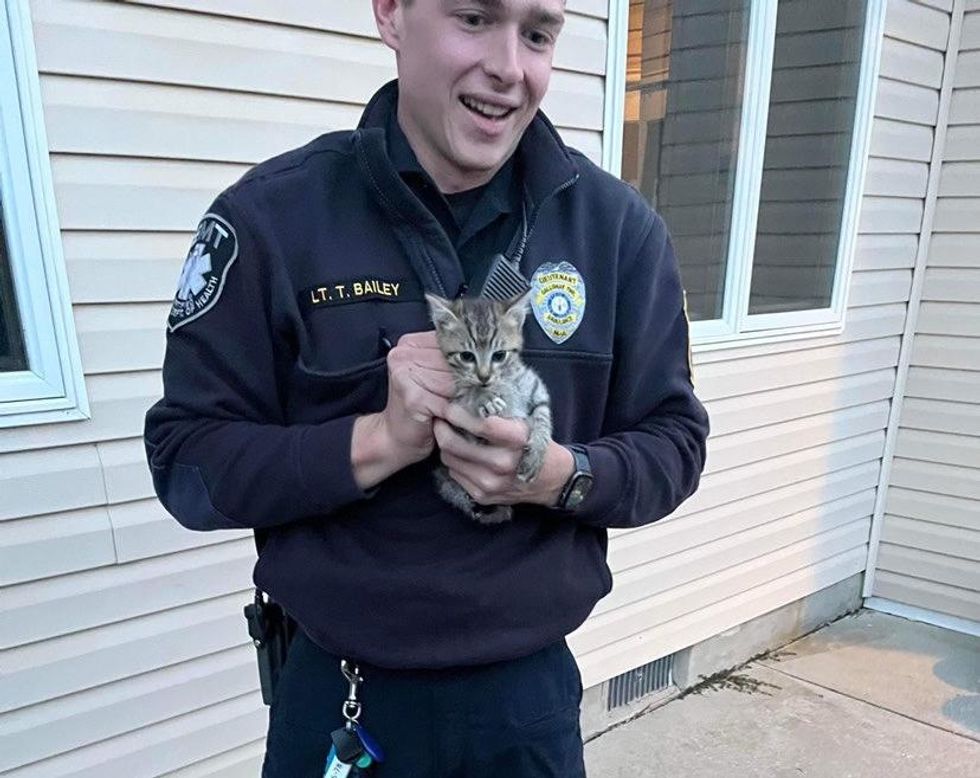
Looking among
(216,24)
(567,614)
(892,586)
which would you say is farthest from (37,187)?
(892,586)

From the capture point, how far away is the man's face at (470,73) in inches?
47.1

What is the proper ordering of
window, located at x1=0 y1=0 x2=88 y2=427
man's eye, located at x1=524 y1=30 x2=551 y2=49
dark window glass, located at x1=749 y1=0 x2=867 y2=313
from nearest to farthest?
1. man's eye, located at x1=524 y1=30 x2=551 y2=49
2. window, located at x1=0 y1=0 x2=88 y2=427
3. dark window glass, located at x1=749 y1=0 x2=867 y2=313

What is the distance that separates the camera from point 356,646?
4.28 feet

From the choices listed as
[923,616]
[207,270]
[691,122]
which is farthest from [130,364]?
[923,616]

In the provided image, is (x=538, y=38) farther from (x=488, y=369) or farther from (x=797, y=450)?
(x=797, y=450)

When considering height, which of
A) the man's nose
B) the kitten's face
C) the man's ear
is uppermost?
the man's ear

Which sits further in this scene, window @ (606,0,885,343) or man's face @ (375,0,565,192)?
window @ (606,0,885,343)

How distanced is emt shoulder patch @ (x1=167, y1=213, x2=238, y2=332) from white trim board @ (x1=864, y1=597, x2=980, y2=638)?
481 cm

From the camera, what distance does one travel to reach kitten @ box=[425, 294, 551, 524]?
116 cm

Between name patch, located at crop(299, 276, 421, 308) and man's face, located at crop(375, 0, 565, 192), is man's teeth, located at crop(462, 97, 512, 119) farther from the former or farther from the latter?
name patch, located at crop(299, 276, 421, 308)

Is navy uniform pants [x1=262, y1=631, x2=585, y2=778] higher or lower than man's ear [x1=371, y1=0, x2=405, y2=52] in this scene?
lower

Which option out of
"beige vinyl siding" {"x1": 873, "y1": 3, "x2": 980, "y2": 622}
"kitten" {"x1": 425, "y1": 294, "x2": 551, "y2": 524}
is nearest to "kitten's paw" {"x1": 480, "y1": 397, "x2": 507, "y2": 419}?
"kitten" {"x1": 425, "y1": 294, "x2": 551, "y2": 524}

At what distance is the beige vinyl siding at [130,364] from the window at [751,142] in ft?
4.56

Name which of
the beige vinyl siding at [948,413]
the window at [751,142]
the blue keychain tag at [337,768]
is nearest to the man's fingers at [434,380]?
the blue keychain tag at [337,768]
